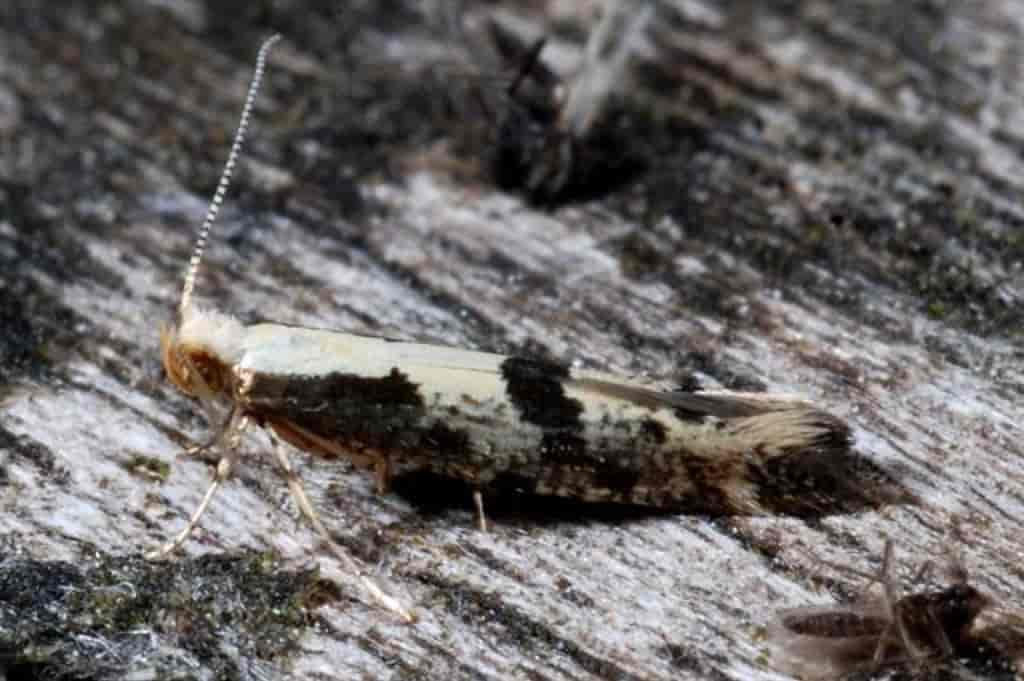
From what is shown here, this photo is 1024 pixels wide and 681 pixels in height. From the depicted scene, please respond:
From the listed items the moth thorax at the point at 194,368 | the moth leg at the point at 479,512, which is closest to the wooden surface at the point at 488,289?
the moth leg at the point at 479,512

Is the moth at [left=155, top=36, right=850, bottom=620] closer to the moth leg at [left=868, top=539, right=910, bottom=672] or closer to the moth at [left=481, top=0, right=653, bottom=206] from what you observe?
the moth leg at [left=868, top=539, right=910, bottom=672]

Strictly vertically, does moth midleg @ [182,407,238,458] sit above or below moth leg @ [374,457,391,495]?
below

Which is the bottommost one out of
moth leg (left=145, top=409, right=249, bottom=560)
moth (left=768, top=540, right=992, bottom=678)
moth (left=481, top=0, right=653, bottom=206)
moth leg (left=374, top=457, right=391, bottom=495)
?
moth leg (left=145, top=409, right=249, bottom=560)

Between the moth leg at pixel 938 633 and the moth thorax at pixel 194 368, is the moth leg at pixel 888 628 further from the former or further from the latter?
the moth thorax at pixel 194 368

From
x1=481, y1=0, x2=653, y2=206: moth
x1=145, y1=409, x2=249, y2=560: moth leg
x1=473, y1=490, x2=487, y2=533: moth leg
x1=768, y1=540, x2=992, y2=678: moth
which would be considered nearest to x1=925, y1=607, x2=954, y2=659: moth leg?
x1=768, y1=540, x2=992, y2=678: moth

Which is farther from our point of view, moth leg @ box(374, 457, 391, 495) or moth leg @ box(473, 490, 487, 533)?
moth leg @ box(374, 457, 391, 495)

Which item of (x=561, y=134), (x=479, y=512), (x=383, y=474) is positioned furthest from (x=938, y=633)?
(x=561, y=134)

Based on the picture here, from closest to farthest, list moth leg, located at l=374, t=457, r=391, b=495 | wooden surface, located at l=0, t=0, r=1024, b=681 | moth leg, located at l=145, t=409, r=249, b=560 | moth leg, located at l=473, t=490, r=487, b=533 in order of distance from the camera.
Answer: wooden surface, located at l=0, t=0, r=1024, b=681, moth leg, located at l=145, t=409, r=249, b=560, moth leg, located at l=473, t=490, r=487, b=533, moth leg, located at l=374, t=457, r=391, b=495

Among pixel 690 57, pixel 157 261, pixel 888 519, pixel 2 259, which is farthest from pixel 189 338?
pixel 690 57
